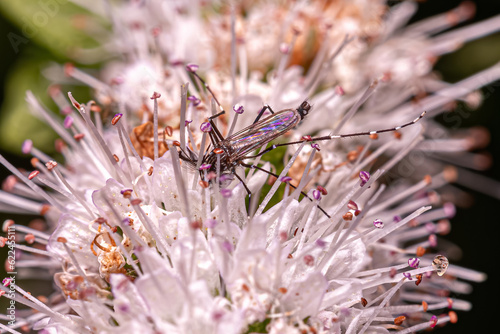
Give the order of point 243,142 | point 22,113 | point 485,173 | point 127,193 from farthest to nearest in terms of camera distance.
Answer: point 485,173 → point 22,113 → point 243,142 → point 127,193

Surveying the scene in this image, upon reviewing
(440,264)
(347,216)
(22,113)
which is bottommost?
(440,264)

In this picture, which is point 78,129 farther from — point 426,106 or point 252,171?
point 426,106

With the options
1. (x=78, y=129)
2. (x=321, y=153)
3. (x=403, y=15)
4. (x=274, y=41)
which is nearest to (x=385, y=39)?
(x=403, y=15)

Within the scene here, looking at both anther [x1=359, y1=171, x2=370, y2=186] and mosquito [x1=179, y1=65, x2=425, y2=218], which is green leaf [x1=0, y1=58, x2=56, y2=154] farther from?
anther [x1=359, y1=171, x2=370, y2=186]

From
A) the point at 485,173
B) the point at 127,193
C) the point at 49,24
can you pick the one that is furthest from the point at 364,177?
the point at 49,24

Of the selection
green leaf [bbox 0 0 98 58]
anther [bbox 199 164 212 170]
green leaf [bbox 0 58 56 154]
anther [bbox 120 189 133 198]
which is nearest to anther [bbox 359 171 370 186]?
anther [bbox 199 164 212 170]

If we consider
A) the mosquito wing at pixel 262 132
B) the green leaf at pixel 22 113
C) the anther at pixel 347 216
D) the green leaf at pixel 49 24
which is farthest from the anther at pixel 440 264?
the green leaf at pixel 49 24

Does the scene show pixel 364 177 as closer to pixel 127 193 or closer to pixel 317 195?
pixel 317 195
